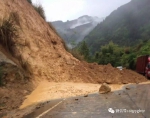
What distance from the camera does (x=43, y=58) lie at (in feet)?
58.8

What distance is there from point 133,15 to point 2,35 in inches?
4340

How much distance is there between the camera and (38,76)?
53.4ft

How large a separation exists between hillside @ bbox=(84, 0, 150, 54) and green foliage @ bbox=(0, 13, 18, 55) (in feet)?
259

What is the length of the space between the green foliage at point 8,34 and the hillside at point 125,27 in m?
79.0

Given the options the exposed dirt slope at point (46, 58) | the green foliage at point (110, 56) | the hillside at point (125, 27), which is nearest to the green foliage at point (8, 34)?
the exposed dirt slope at point (46, 58)

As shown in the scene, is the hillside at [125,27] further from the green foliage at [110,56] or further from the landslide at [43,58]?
the landslide at [43,58]

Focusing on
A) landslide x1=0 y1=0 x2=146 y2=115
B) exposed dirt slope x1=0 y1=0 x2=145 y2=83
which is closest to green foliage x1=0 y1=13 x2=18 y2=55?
landslide x1=0 y1=0 x2=146 y2=115

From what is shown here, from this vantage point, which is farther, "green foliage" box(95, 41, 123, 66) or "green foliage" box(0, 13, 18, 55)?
"green foliage" box(95, 41, 123, 66)

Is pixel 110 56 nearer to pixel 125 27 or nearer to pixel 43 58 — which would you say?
pixel 125 27

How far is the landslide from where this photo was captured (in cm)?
1653

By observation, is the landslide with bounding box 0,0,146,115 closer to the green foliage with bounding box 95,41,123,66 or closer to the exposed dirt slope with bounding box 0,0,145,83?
the exposed dirt slope with bounding box 0,0,145,83

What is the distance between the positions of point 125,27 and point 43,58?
320 feet

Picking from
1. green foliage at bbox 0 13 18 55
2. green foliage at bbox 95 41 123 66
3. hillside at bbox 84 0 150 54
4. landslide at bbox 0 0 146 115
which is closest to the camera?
green foliage at bbox 0 13 18 55

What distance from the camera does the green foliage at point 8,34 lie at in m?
15.1
